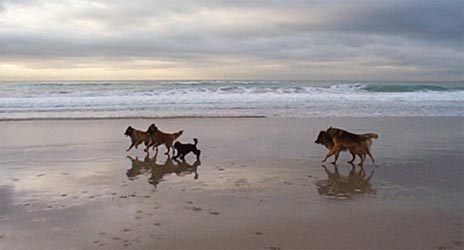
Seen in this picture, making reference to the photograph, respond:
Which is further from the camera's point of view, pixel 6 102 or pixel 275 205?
pixel 6 102

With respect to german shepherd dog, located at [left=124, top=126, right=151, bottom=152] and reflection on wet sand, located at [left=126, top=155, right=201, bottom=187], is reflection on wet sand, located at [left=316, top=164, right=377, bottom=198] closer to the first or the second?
reflection on wet sand, located at [left=126, top=155, right=201, bottom=187]

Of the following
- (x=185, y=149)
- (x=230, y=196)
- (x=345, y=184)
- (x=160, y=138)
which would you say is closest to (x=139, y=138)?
(x=160, y=138)

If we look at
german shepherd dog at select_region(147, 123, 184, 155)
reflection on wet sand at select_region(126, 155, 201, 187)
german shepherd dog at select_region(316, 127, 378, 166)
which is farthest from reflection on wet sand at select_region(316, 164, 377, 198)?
german shepherd dog at select_region(147, 123, 184, 155)

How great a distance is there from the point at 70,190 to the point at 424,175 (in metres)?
5.22

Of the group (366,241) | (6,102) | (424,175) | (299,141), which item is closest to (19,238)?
(366,241)

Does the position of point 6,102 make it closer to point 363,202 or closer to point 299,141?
point 299,141

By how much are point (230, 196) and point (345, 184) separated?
1.84m

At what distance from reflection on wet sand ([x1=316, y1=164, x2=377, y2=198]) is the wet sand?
2 cm

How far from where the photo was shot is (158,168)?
319 inches

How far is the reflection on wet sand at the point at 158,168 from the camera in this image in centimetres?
740

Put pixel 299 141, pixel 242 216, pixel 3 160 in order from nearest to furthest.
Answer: pixel 242 216 < pixel 3 160 < pixel 299 141

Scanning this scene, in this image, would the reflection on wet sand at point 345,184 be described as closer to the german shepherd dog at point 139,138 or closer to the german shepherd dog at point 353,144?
the german shepherd dog at point 353,144

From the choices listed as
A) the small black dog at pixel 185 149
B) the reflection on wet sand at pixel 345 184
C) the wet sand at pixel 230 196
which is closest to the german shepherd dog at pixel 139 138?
the wet sand at pixel 230 196

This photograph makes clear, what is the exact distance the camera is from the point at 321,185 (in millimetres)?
6805
